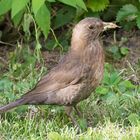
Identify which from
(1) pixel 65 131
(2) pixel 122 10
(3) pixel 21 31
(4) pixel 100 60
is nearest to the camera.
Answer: (1) pixel 65 131

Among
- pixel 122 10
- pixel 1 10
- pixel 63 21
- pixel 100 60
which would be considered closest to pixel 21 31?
pixel 63 21

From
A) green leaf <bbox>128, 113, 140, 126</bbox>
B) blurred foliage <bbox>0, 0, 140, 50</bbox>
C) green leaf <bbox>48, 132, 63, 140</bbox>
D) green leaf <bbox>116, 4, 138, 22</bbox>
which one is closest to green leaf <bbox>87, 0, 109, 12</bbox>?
blurred foliage <bbox>0, 0, 140, 50</bbox>

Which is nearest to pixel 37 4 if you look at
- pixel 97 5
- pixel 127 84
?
pixel 127 84

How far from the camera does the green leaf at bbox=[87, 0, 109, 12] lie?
24.5 feet

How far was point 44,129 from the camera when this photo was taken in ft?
19.3

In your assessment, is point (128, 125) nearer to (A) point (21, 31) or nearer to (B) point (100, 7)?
(B) point (100, 7)

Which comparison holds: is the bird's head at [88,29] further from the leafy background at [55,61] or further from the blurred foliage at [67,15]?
the blurred foliage at [67,15]

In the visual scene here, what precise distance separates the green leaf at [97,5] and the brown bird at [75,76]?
4.49 feet

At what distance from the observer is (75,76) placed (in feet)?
19.5

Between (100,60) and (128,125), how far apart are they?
21.9 inches

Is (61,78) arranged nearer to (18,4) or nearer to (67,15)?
(18,4)

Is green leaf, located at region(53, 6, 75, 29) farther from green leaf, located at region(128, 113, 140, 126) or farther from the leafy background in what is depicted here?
green leaf, located at region(128, 113, 140, 126)

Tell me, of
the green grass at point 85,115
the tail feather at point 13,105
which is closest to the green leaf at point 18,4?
the tail feather at point 13,105

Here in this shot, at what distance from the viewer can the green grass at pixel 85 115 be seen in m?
5.55
